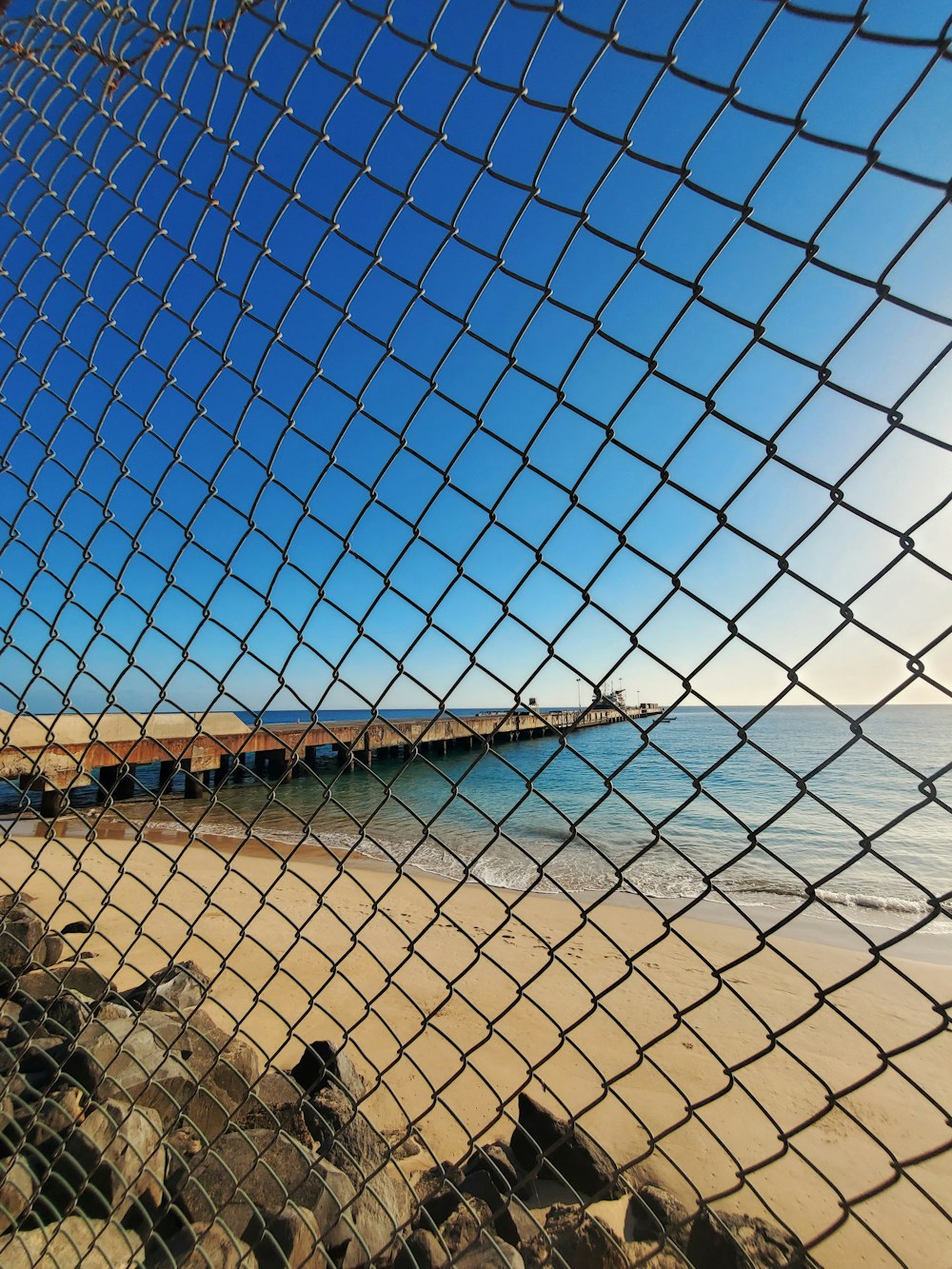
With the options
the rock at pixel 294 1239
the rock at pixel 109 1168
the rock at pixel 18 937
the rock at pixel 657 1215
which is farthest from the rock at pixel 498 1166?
the rock at pixel 18 937

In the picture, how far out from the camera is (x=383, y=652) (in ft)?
5.04

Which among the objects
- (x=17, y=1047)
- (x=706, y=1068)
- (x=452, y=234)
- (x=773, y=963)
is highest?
(x=452, y=234)

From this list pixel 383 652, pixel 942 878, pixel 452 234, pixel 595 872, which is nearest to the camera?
pixel 452 234

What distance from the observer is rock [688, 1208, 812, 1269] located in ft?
5.47

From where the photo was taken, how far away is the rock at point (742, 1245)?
1.67 m

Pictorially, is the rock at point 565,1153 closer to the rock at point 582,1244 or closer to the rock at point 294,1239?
the rock at point 582,1244

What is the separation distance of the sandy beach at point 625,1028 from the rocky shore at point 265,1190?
0.73 ft

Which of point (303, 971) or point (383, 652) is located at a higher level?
point (383, 652)

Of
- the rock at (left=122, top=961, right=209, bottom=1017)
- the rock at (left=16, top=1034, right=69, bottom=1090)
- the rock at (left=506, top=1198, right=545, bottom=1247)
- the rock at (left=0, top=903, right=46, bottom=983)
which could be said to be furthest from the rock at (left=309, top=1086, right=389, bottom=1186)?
the rock at (left=0, top=903, right=46, bottom=983)

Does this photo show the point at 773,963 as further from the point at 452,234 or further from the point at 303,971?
the point at 452,234

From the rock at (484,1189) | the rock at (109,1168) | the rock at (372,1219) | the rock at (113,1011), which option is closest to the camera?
the rock at (372,1219)

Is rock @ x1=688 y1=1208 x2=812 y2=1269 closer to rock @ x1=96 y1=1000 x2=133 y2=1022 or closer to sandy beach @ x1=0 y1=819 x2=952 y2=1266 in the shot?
sandy beach @ x1=0 y1=819 x2=952 y2=1266

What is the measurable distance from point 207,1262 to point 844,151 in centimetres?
277

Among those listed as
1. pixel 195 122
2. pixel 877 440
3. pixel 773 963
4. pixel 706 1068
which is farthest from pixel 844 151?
Result: pixel 773 963
